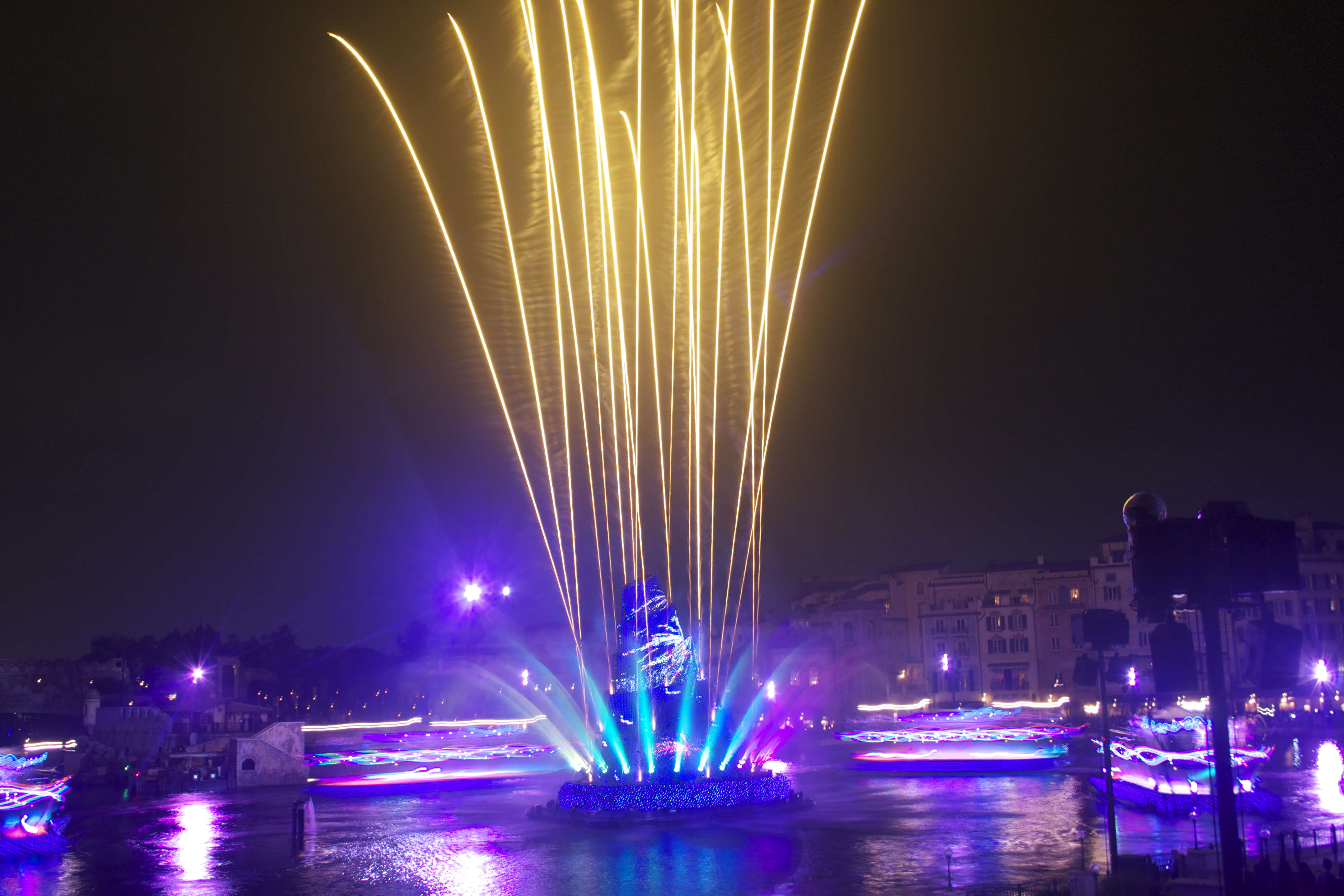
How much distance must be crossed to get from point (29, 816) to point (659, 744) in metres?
15.8

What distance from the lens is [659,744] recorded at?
89.9ft


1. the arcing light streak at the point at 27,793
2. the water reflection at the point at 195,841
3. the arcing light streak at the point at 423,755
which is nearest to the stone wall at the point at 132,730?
the arcing light streak at the point at 423,755

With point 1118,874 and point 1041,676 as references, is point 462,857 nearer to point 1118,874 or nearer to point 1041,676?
point 1118,874

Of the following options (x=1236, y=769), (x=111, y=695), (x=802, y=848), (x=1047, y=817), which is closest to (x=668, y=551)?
(x=802, y=848)

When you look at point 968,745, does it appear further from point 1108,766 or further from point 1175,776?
point 1108,766

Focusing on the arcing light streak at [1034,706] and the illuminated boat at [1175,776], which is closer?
the illuminated boat at [1175,776]

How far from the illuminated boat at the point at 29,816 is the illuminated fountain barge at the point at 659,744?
11.9 meters

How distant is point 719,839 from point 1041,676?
2179 inches

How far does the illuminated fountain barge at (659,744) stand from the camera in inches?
1031

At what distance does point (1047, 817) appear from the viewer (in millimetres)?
24703

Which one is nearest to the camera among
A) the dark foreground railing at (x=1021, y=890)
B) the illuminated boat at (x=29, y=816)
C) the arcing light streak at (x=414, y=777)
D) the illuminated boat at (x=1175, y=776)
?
the dark foreground railing at (x=1021, y=890)

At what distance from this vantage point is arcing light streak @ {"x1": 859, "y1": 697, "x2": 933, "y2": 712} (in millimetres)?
63562

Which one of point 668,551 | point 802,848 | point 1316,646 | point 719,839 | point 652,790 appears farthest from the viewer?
point 1316,646

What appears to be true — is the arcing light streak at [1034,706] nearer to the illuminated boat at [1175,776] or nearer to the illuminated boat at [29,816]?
the illuminated boat at [1175,776]
